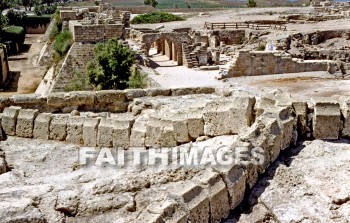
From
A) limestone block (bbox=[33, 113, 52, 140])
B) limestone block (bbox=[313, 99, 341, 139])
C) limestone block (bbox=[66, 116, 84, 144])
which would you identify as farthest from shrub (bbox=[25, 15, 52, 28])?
limestone block (bbox=[313, 99, 341, 139])

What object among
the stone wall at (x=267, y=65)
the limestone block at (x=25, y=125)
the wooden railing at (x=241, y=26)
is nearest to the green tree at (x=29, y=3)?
the wooden railing at (x=241, y=26)

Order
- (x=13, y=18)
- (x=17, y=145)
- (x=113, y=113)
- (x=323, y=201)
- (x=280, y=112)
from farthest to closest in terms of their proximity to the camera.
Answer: (x=13, y=18) → (x=113, y=113) → (x=17, y=145) → (x=280, y=112) → (x=323, y=201)

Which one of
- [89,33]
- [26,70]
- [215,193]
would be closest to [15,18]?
[26,70]

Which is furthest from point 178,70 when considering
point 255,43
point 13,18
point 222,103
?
point 13,18

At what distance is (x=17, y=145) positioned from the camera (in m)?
8.92

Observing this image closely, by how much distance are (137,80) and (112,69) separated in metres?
1.78

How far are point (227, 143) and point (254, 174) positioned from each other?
1.10 meters

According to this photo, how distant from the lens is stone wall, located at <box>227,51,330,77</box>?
23.8 meters

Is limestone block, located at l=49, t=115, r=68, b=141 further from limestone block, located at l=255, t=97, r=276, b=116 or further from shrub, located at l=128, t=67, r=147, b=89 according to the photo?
shrub, located at l=128, t=67, r=147, b=89

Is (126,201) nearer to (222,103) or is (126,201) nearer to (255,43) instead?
(222,103)

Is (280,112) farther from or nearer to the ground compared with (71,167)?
farther from the ground

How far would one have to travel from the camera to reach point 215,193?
211 inches

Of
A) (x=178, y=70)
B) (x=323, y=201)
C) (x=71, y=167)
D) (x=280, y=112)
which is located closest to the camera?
(x=323, y=201)

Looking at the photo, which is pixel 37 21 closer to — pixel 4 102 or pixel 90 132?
pixel 4 102
